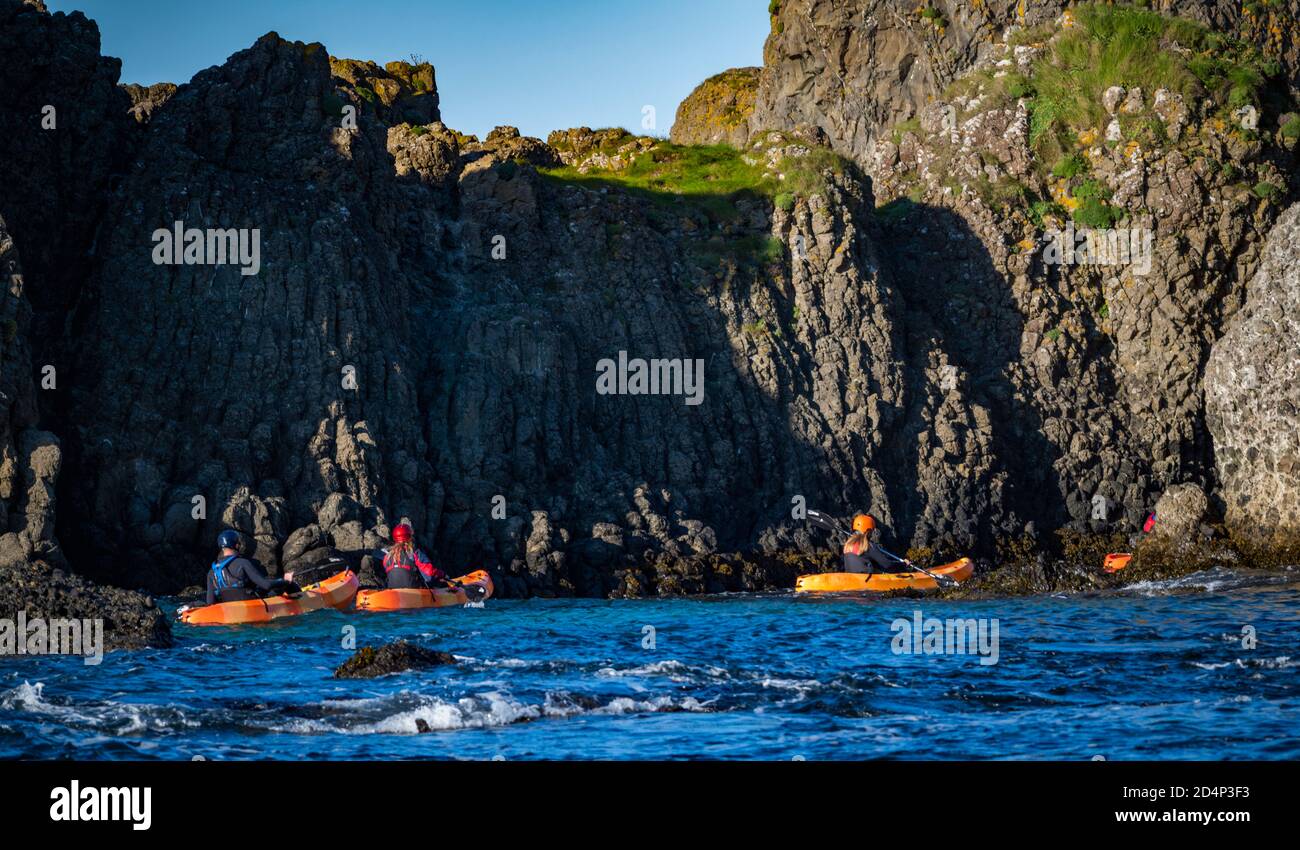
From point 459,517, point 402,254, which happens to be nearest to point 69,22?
point 402,254

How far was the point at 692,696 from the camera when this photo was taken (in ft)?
55.3

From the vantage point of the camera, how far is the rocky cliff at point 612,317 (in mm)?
34719

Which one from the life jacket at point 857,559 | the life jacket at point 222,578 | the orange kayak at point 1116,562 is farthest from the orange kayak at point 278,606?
the orange kayak at point 1116,562

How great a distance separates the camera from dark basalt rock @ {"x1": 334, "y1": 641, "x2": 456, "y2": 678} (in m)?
18.4

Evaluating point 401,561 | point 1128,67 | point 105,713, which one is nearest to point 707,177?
point 1128,67

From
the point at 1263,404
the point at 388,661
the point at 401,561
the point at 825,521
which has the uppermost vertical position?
the point at 1263,404

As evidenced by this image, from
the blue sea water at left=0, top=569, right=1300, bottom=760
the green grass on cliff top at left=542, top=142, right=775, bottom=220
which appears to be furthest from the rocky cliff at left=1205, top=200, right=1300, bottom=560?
the green grass on cliff top at left=542, top=142, right=775, bottom=220

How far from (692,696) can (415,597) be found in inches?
592

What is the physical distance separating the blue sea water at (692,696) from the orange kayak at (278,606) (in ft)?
2.93

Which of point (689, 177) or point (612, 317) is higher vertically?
point (689, 177)

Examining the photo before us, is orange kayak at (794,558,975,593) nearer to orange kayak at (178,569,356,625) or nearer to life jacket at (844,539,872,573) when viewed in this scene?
life jacket at (844,539,872,573)

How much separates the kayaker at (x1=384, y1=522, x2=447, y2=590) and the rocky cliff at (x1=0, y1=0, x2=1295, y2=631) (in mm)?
2253

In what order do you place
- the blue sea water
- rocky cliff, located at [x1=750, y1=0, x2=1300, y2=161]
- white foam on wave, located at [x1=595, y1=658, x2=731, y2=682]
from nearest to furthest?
the blue sea water < white foam on wave, located at [x1=595, y1=658, x2=731, y2=682] < rocky cliff, located at [x1=750, y1=0, x2=1300, y2=161]

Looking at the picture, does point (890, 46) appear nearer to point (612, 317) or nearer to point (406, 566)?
point (612, 317)
